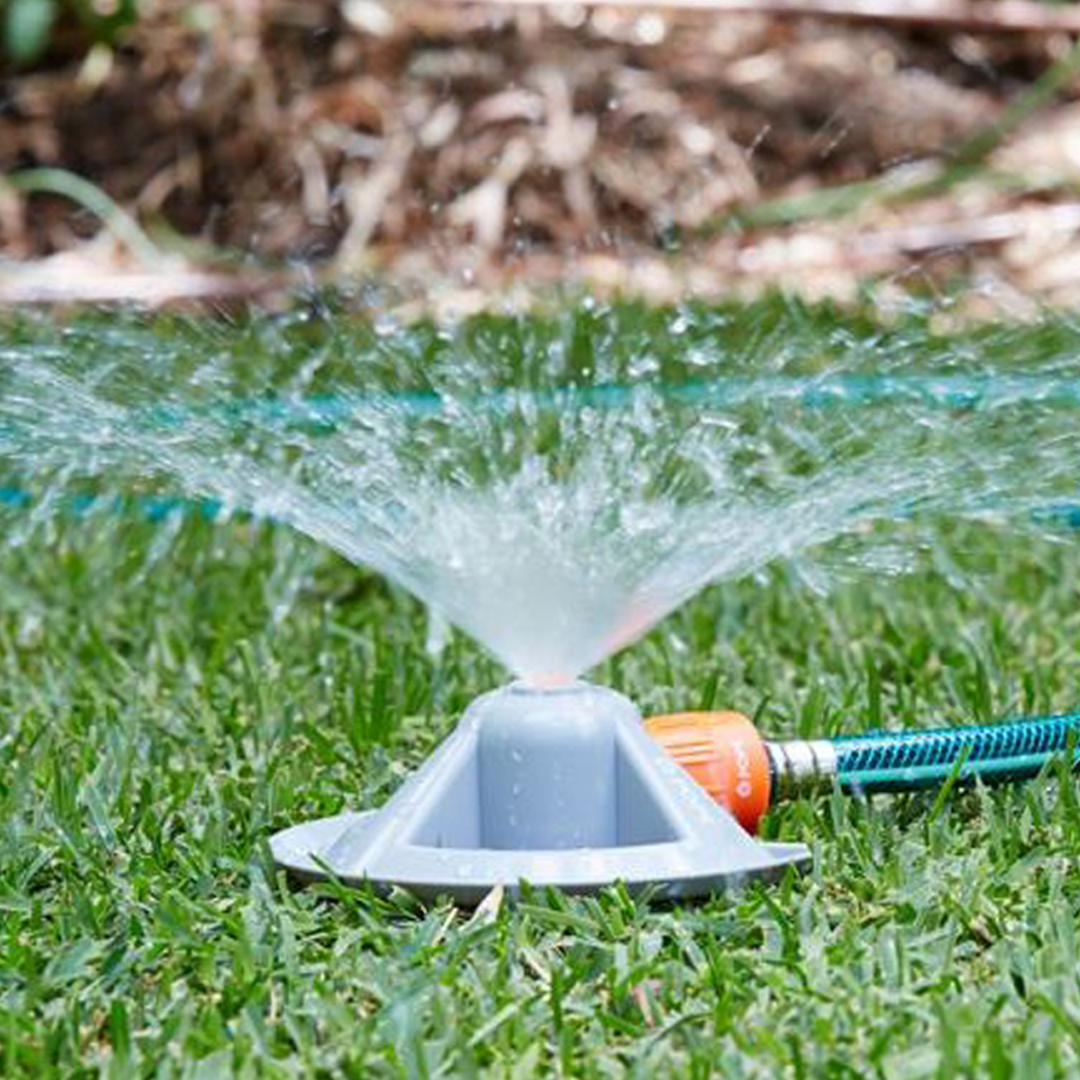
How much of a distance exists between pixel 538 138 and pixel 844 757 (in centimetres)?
379

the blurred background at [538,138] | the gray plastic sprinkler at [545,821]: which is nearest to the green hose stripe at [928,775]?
the gray plastic sprinkler at [545,821]

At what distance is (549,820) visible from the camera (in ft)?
5.75

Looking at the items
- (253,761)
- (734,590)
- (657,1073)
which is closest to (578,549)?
(253,761)

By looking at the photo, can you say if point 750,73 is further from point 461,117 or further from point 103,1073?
point 103,1073

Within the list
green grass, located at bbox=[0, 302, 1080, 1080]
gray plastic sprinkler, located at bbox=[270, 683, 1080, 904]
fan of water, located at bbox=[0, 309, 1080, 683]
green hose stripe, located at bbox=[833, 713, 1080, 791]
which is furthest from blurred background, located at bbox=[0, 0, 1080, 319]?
gray plastic sprinkler, located at bbox=[270, 683, 1080, 904]

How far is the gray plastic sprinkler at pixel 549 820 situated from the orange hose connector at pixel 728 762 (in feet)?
0.30

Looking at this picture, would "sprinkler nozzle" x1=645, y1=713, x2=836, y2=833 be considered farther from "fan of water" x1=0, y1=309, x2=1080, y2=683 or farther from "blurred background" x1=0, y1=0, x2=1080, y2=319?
"blurred background" x1=0, y1=0, x2=1080, y2=319

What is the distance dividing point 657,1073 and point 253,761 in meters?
0.81

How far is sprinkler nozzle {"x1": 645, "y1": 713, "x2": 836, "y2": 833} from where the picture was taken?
188 cm

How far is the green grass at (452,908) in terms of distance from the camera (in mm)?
1486

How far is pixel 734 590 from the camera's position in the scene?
9.36 feet

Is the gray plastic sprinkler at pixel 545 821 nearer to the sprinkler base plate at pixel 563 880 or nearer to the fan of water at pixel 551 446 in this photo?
the sprinkler base plate at pixel 563 880

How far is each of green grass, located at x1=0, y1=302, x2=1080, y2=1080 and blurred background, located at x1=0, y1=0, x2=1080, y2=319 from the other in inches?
100

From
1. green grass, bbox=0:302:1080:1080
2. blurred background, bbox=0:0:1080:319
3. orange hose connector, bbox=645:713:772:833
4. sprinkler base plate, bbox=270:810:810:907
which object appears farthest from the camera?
blurred background, bbox=0:0:1080:319
